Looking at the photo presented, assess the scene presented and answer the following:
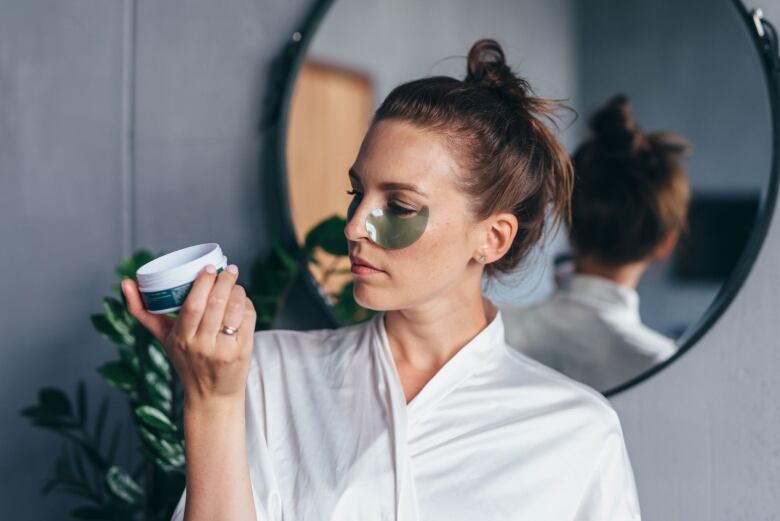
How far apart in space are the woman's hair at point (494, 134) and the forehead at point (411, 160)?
12 millimetres

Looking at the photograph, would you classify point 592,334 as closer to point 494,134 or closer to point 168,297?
point 494,134

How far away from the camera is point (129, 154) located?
157 cm

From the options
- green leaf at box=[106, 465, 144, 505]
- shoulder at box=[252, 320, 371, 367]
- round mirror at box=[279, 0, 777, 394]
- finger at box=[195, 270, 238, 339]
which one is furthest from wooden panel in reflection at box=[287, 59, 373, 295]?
finger at box=[195, 270, 238, 339]

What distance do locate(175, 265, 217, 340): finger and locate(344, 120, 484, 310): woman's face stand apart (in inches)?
9.0

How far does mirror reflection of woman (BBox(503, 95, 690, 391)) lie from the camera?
1.19 m

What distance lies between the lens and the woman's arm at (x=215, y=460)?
89 cm

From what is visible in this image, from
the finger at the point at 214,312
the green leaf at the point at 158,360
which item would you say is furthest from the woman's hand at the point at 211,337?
the green leaf at the point at 158,360

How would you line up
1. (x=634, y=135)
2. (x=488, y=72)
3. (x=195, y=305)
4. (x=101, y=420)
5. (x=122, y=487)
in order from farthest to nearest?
(x=101, y=420)
(x=122, y=487)
(x=634, y=135)
(x=488, y=72)
(x=195, y=305)

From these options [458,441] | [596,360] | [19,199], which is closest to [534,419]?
[458,441]

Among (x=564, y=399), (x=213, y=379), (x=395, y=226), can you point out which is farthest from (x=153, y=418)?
(x=564, y=399)

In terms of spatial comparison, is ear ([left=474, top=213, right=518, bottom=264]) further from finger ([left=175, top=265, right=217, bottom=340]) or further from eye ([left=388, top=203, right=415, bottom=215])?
finger ([left=175, top=265, right=217, bottom=340])

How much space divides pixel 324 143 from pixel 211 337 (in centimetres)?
66

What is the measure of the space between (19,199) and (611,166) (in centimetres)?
114

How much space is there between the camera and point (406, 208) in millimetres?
1000
